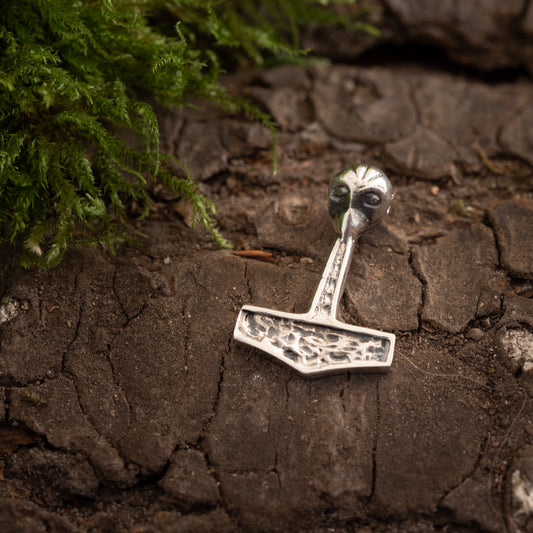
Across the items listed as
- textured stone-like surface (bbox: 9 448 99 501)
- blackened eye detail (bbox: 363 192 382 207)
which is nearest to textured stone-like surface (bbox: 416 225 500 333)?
blackened eye detail (bbox: 363 192 382 207)

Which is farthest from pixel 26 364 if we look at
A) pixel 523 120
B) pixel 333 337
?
pixel 523 120

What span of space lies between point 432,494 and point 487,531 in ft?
0.63

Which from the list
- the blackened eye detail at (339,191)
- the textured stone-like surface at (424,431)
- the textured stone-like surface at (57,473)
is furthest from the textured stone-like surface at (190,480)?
the blackened eye detail at (339,191)

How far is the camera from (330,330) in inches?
81.0

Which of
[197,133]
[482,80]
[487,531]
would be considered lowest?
[487,531]

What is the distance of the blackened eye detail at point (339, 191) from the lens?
7.47 feet

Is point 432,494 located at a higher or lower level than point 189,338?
lower

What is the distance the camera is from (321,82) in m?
3.06

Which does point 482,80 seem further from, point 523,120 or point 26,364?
point 26,364

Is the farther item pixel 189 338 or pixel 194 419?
pixel 189 338

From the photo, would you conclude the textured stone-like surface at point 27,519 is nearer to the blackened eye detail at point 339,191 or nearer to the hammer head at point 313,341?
the hammer head at point 313,341

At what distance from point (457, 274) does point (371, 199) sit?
0.49 m

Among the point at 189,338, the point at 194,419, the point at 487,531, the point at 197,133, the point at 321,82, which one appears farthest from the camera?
the point at 321,82

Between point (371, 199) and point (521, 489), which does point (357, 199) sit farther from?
point (521, 489)
